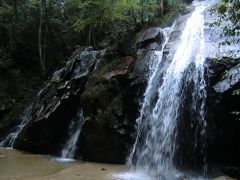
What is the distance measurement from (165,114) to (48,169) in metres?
3.85

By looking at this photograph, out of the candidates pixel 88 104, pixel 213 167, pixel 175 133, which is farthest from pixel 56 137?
pixel 213 167

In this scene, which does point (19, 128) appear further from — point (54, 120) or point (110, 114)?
point (110, 114)

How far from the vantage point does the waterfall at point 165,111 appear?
1034cm

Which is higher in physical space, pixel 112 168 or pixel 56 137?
pixel 56 137

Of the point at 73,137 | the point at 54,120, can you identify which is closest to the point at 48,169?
the point at 73,137

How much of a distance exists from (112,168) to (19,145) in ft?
16.8

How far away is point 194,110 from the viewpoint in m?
10.5

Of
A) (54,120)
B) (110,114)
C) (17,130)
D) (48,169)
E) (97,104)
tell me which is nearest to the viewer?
(48,169)

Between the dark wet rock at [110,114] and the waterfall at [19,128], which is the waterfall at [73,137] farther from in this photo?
the waterfall at [19,128]

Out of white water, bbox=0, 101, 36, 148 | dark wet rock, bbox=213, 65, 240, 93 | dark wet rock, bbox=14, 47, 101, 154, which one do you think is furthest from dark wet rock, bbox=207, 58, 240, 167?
white water, bbox=0, 101, 36, 148

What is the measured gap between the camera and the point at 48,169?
10273 mm

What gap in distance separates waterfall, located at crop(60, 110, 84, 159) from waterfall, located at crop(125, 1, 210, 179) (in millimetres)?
2516

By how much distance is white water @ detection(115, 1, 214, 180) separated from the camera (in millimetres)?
10242

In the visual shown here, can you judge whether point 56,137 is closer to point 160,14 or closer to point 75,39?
point 160,14
